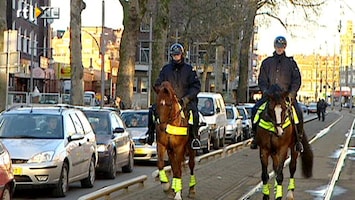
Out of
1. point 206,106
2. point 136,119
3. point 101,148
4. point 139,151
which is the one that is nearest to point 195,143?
point 101,148

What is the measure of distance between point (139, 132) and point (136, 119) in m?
0.88

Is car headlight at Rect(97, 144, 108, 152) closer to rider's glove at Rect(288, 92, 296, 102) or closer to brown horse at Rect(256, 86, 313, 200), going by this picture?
brown horse at Rect(256, 86, 313, 200)

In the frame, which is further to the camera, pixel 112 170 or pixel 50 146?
pixel 112 170

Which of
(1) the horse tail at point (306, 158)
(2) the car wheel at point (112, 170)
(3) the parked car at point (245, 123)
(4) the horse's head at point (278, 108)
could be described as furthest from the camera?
(3) the parked car at point (245, 123)

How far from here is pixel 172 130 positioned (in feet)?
41.9

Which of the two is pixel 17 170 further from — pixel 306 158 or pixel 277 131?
pixel 306 158

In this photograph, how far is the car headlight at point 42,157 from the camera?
46.8 ft

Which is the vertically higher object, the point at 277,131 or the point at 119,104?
the point at 277,131

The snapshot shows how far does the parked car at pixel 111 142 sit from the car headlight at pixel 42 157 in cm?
409

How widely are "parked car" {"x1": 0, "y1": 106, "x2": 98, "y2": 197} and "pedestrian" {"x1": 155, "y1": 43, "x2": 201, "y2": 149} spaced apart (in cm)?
273

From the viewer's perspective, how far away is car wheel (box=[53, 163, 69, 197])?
14641mm

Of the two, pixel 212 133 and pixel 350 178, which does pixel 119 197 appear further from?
pixel 212 133

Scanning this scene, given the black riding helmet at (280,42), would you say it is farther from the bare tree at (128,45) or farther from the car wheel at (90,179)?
the bare tree at (128,45)

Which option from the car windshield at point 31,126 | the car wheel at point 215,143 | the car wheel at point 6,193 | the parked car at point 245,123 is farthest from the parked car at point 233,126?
the car wheel at point 6,193
